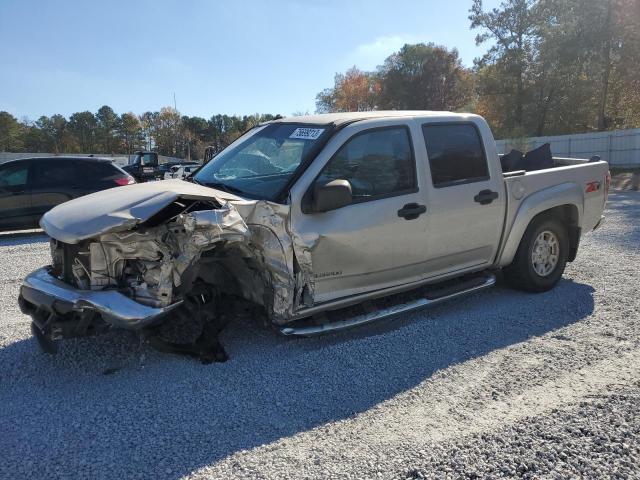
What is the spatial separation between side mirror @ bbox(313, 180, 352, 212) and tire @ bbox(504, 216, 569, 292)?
255cm

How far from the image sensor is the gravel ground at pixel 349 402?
283 cm

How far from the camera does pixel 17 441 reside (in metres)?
3.04

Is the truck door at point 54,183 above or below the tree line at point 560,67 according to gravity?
below

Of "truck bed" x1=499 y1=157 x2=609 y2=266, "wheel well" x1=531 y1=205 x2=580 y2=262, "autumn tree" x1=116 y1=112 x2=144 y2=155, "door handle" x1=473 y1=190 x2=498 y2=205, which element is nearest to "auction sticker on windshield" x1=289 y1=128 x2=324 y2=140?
"door handle" x1=473 y1=190 x2=498 y2=205

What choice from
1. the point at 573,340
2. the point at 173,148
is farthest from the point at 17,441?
the point at 173,148

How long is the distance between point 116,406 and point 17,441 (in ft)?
1.91

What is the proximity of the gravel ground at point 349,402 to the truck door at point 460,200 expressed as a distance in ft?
1.95

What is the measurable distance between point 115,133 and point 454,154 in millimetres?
86185

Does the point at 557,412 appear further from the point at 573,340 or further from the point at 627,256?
the point at 627,256

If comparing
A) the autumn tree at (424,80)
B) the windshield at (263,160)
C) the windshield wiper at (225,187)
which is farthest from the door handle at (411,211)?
the autumn tree at (424,80)

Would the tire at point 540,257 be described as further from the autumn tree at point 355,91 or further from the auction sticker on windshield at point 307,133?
the autumn tree at point 355,91

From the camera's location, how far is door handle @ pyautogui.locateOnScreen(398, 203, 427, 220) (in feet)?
14.7

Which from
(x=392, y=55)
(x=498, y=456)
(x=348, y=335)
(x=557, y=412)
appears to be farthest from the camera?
(x=392, y=55)

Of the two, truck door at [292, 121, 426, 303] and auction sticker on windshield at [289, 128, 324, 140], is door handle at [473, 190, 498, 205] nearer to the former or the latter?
truck door at [292, 121, 426, 303]
